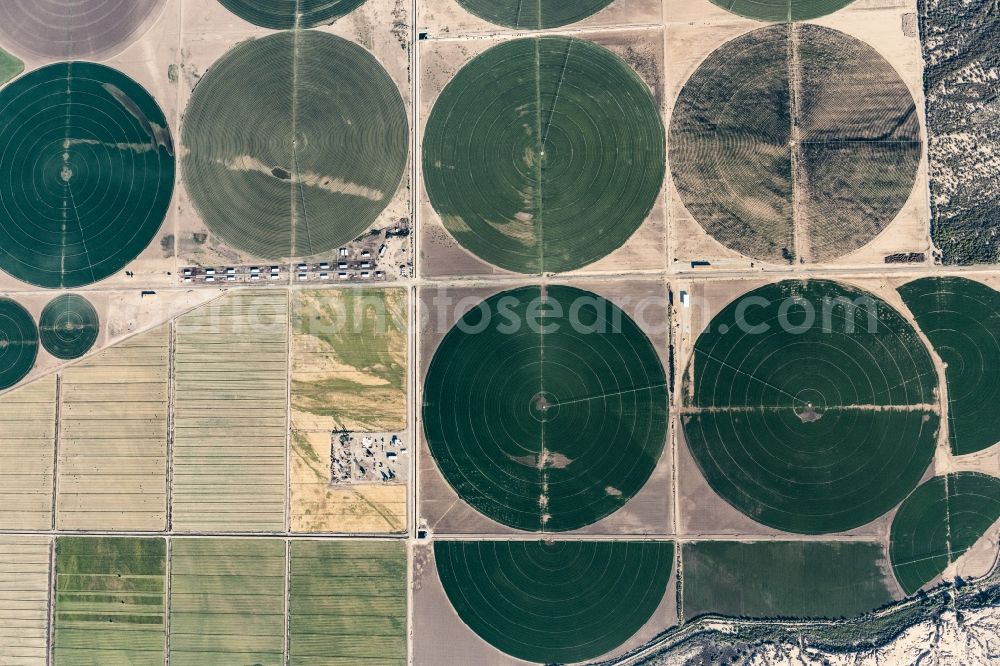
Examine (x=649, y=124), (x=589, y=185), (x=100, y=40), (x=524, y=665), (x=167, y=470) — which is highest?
(x=100, y=40)

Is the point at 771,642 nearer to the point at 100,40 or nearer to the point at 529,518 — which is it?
the point at 529,518

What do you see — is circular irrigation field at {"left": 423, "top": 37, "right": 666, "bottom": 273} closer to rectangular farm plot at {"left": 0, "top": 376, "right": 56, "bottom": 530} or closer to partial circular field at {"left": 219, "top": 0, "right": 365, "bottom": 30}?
partial circular field at {"left": 219, "top": 0, "right": 365, "bottom": 30}

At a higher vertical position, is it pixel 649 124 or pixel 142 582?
pixel 649 124

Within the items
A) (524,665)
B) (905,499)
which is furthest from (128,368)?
(905,499)

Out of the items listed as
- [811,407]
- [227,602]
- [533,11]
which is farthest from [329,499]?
[533,11]

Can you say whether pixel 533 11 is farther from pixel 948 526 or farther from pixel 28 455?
pixel 28 455

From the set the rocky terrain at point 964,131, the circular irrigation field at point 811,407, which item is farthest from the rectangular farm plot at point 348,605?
the rocky terrain at point 964,131
